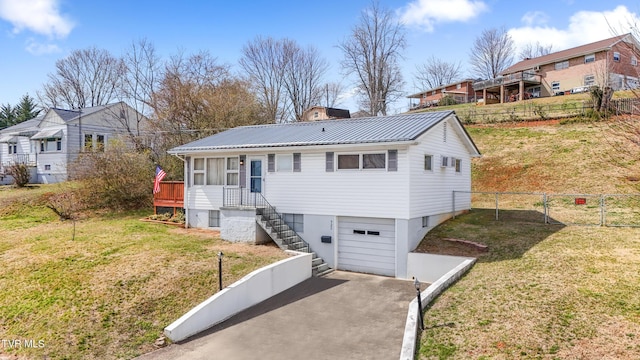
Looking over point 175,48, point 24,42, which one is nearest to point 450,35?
point 24,42

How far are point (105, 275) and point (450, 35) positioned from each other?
17.6 m

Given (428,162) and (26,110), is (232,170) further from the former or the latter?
(26,110)

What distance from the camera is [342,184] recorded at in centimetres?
1368

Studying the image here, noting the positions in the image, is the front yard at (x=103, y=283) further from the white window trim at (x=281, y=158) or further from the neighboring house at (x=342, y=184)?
the white window trim at (x=281, y=158)

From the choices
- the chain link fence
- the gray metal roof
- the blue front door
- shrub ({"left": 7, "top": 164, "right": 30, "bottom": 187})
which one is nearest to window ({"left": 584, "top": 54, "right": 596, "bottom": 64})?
the chain link fence

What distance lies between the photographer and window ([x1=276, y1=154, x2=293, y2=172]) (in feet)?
48.4

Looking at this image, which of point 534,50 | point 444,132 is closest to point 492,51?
point 534,50

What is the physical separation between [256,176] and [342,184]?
3896mm

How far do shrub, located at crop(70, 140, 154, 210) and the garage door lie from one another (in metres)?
12.7

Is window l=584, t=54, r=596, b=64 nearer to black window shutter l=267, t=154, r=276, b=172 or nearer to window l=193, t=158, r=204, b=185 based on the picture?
black window shutter l=267, t=154, r=276, b=172

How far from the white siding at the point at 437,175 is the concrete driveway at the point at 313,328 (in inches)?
128

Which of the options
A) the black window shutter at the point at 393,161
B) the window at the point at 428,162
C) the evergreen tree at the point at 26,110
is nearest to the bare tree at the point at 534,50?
the window at the point at 428,162

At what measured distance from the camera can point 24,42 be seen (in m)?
17.1

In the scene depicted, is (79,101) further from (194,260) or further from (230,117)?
(194,260)
